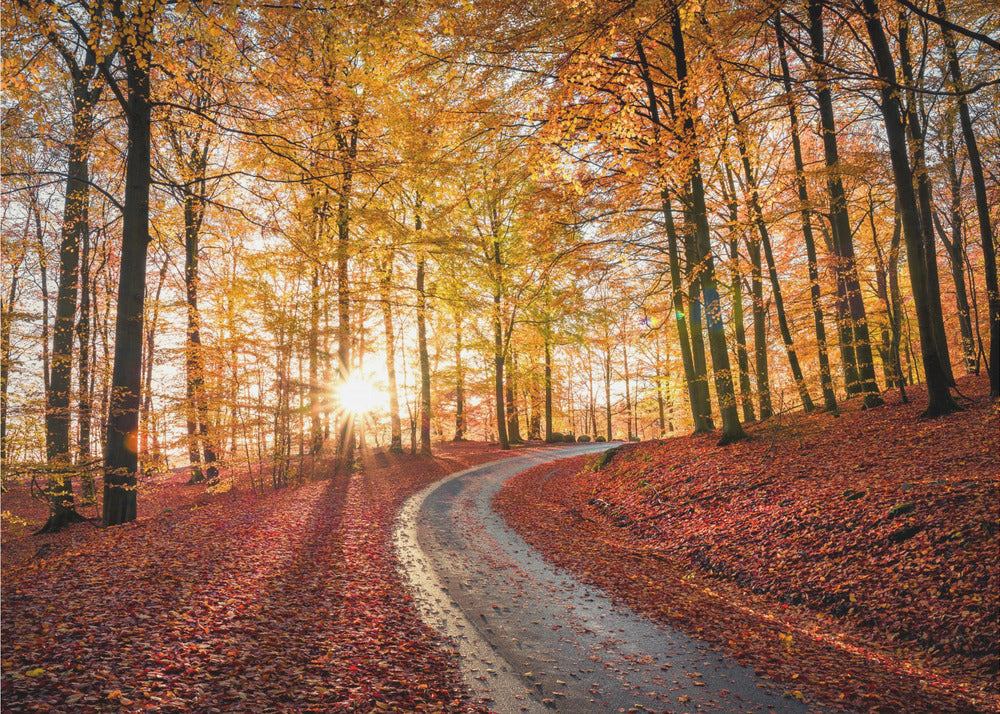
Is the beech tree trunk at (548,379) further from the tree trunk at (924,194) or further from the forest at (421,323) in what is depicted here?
the tree trunk at (924,194)

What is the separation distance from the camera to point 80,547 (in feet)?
22.7

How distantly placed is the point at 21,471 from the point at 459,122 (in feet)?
29.5

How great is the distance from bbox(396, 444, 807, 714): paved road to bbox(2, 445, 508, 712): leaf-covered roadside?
407 millimetres

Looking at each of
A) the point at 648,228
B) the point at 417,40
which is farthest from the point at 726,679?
the point at 648,228

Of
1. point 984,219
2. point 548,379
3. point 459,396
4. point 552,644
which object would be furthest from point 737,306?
point 459,396

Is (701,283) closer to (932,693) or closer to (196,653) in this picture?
(932,693)

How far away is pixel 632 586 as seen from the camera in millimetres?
7000

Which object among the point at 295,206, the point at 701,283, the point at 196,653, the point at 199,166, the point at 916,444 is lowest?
the point at 196,653

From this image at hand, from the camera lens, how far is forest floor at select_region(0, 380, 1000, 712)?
3.97 meters

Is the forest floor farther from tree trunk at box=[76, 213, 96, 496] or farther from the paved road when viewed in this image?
tree trunk at box=[76, 213, 96, 496]

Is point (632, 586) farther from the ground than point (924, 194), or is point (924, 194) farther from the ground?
point (924, 194)

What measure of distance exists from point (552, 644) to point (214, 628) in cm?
331

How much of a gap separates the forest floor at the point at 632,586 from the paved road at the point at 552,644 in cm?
33

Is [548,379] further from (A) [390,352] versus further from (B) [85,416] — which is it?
(B) [85,416]
